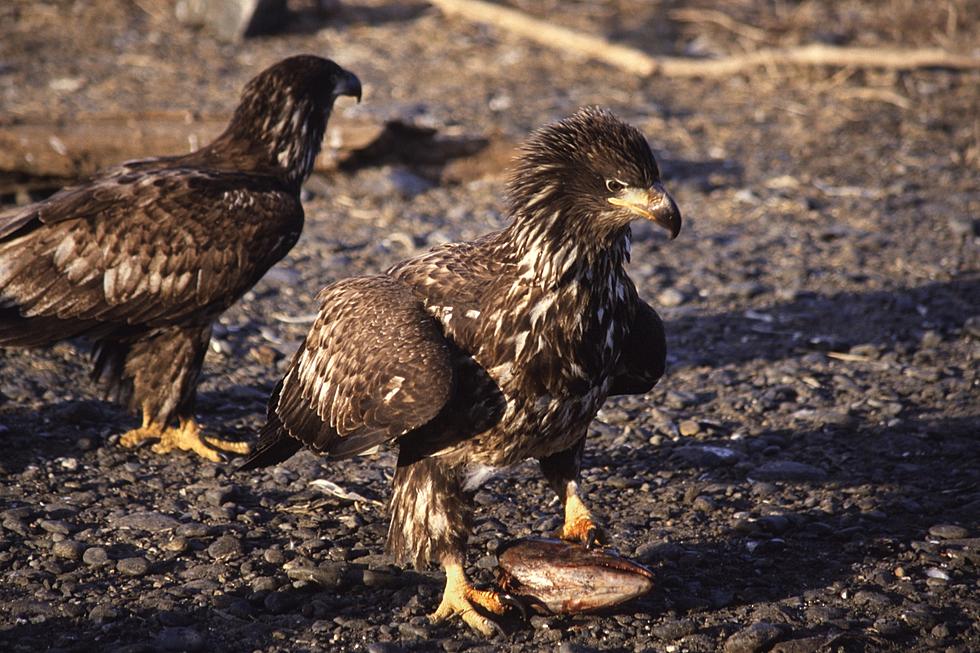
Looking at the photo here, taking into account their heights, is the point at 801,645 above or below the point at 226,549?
above

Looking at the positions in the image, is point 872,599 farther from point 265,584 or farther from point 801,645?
point 265,584

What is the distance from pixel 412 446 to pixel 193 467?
2.04m

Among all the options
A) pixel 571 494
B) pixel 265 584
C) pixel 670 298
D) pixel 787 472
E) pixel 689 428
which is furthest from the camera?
pixel 670 298

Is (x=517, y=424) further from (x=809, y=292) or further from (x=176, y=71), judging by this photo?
(x=176, y=71)

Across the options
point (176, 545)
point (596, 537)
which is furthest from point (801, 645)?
point (176, 545)

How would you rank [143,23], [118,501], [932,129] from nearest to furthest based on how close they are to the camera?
[118,501] < [932,129] < [143,23]

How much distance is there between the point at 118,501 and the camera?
5930mm

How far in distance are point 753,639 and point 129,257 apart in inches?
153

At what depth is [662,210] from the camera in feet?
14.9

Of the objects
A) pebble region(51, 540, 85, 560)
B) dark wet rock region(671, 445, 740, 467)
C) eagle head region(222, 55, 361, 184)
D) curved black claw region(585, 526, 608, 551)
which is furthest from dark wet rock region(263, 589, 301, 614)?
eagle head region(222, 55, 361, 184)

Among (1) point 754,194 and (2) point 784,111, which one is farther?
(2) point 784,111

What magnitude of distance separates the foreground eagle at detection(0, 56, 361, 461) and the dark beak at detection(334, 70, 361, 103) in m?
1.17

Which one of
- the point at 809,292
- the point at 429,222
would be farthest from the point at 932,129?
the point at 429,222

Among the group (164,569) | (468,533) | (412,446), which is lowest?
(164,569)
